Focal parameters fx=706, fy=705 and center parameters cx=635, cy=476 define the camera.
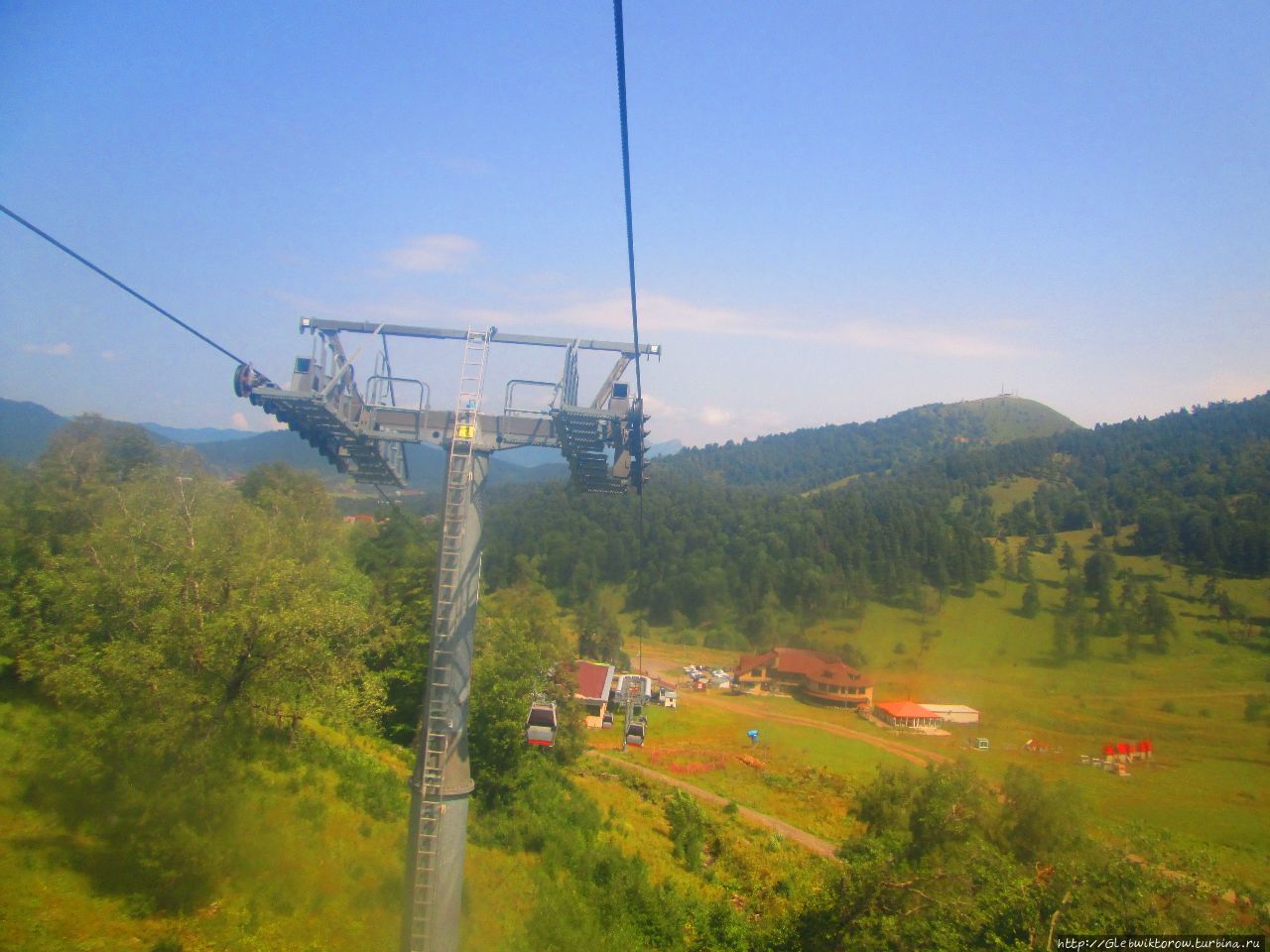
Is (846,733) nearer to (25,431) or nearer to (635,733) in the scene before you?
(635,733)

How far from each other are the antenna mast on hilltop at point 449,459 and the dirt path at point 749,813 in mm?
14937

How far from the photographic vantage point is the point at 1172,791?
89.0 feet

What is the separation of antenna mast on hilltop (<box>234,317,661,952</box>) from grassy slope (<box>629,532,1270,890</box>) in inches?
441

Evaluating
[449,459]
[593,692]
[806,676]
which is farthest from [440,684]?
[806,676]

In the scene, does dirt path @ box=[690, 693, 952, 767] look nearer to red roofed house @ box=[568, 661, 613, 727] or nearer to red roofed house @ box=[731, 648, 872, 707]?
red roofed house @ box=[731, 648, 872, 707]

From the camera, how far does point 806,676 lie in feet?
172

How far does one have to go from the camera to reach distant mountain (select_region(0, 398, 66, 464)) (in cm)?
2406

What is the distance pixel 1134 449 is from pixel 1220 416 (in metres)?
16.0

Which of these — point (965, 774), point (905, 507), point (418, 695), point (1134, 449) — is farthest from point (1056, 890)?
point (1134, 449)

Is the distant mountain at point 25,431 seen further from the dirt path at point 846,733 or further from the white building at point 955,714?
the white building at point 955,714

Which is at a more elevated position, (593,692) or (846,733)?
(593,692)

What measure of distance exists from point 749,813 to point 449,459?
2422cm

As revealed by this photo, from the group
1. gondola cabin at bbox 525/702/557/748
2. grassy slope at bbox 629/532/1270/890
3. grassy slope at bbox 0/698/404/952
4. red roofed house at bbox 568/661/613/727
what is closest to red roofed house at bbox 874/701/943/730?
grassy slope at bbox 629/532/1270/890

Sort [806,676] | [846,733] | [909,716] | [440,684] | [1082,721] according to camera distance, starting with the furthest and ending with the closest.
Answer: [806,676] → [909,716] → [846,733] → [1082,721] → [440,684]
